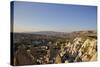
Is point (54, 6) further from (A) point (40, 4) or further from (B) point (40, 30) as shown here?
(B) point (40, 30)

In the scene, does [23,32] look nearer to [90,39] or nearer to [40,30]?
[40,30]

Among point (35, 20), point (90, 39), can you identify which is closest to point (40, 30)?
point (35, 20)

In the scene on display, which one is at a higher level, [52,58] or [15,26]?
[15,26]

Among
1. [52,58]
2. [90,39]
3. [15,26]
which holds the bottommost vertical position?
[52,58]

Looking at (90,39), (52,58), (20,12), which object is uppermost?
(20,12)
